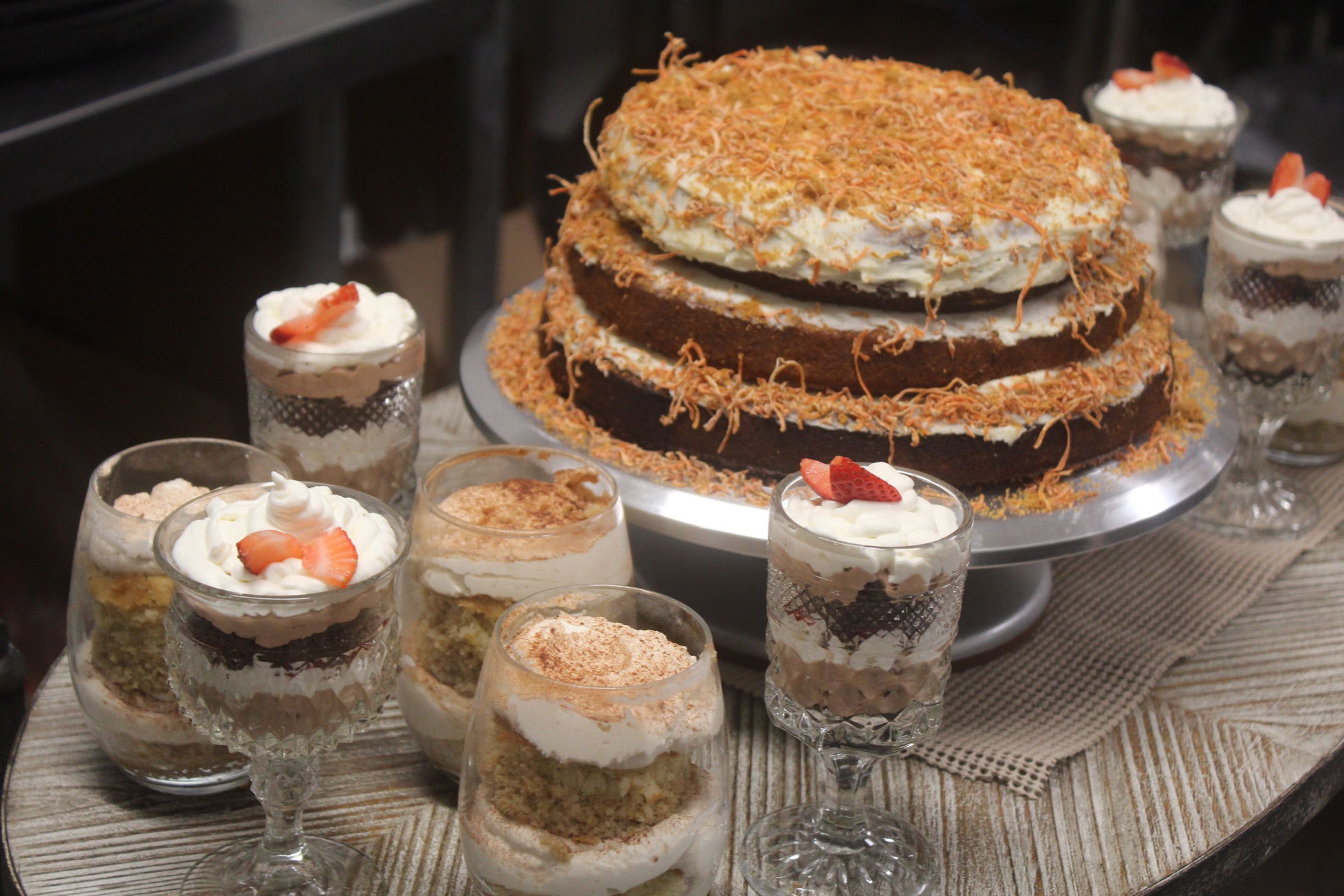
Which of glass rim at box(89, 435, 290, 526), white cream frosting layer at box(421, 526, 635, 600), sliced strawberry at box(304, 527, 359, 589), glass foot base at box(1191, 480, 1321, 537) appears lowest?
glass foot base at box(1191, 480, 1321, 537)

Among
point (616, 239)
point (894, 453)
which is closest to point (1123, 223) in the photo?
point (894, 453)

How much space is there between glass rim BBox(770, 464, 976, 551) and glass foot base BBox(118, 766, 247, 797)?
71 centimetres

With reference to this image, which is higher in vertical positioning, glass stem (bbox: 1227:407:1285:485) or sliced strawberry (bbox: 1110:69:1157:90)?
sliced strawberry (bbox: 1110:69:1157:90)

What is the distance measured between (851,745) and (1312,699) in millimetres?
821

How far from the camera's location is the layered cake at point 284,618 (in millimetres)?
1354

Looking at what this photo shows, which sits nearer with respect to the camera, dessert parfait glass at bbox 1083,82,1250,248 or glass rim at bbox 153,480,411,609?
glass rim at bbox 153,480,411,609

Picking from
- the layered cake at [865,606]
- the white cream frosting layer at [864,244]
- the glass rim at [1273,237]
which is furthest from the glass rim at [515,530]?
the glass rim at [1273,237]

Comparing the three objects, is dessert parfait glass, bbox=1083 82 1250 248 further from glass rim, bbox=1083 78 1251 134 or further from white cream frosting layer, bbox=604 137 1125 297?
white cream frosting layer, bbox=604 137 1125 297

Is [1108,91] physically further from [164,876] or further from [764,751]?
[164,876]

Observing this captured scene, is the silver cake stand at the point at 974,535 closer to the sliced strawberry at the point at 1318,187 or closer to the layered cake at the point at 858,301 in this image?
the layered cake at the point at 858,301

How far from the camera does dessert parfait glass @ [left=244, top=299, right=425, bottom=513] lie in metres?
1.79

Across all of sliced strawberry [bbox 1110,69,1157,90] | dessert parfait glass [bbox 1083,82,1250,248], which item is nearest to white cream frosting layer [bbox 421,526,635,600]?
dessert parfait glass [bbox 1083,82,1250,248]

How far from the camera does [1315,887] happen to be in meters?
2.57

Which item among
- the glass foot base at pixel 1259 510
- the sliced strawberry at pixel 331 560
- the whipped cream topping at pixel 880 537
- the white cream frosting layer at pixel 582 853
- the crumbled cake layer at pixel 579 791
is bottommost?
the glass foot base at pixel 1259 510
